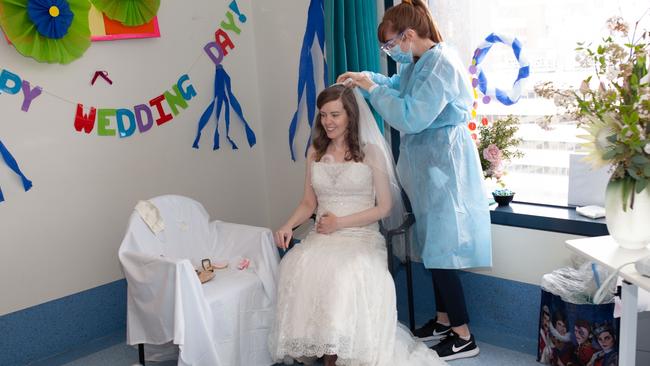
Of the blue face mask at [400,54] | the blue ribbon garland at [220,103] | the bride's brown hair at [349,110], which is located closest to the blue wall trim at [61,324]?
the blue ribbon garland at [220,103]

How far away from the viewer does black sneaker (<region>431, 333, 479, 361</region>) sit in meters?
2.69

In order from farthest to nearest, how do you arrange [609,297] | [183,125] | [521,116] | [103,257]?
1. [183,125]
2. [103,257]
3. [521,116]
4. [609,297]

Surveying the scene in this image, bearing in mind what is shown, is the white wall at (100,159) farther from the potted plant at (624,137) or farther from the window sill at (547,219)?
the potted plant at (624,137)

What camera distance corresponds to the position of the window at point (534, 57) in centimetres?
261

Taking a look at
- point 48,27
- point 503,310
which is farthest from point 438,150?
point 48,27

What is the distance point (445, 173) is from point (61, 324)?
A: 6.55ft

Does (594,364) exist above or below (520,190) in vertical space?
below

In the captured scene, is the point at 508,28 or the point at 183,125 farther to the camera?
the point at 183,125

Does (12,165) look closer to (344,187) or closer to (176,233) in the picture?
(176,233)

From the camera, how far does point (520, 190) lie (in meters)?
2.95

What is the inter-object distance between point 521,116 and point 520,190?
36 cm

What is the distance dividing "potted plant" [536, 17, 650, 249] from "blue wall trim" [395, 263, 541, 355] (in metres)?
0.91

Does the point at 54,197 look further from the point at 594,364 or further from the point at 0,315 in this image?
the point at 594,364

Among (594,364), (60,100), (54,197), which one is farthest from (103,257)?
(594,364)
